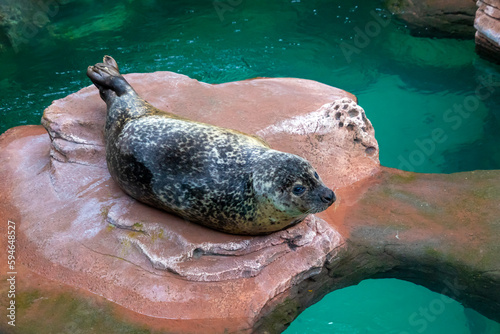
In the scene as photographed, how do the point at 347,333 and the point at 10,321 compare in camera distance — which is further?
the point at 347,333

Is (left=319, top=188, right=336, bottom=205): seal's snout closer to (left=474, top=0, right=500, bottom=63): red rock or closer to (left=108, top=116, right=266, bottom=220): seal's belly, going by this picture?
(left=108, top=116, right=266, bottom=220): seal's belly

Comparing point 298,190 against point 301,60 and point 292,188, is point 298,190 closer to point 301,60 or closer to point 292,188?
point 292,188

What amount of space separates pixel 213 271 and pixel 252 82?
3.19 m

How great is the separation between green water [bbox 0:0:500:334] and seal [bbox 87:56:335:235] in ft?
9.94

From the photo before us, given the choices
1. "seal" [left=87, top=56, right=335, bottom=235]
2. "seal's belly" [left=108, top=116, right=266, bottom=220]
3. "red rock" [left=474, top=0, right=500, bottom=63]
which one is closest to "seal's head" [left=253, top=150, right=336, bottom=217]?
"seal" [left=87, top=56, right=335, bottom=235]

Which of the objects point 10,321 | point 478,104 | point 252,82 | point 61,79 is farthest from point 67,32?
point 478,104

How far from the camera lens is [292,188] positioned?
139 inches

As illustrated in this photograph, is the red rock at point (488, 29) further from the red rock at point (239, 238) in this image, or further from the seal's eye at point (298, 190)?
the seal's eye at point (298, 190)

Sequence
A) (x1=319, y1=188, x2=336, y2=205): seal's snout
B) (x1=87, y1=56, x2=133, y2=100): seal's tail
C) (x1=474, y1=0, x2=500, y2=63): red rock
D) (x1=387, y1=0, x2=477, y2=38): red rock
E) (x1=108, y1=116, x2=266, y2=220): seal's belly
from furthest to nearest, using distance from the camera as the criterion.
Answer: (x1=387, y1=0, x2=477, y2=38): red rock → (x1=474, y1=0, x2=500, y2=63): red rock → (x1=87, y1=56, x2=133, y2=100): seal's tail → (x1=108, y1=116, x2=266, y2=220): seal's belly → (x1=319, y1=188, x2=336, y2=205): seal's snout

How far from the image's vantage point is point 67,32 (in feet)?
29.3

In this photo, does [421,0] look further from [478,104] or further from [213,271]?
[213,271]

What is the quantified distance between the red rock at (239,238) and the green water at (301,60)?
1.73 metres

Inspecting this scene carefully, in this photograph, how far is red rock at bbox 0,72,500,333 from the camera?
360 centimetres

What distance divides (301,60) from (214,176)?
186 inches
